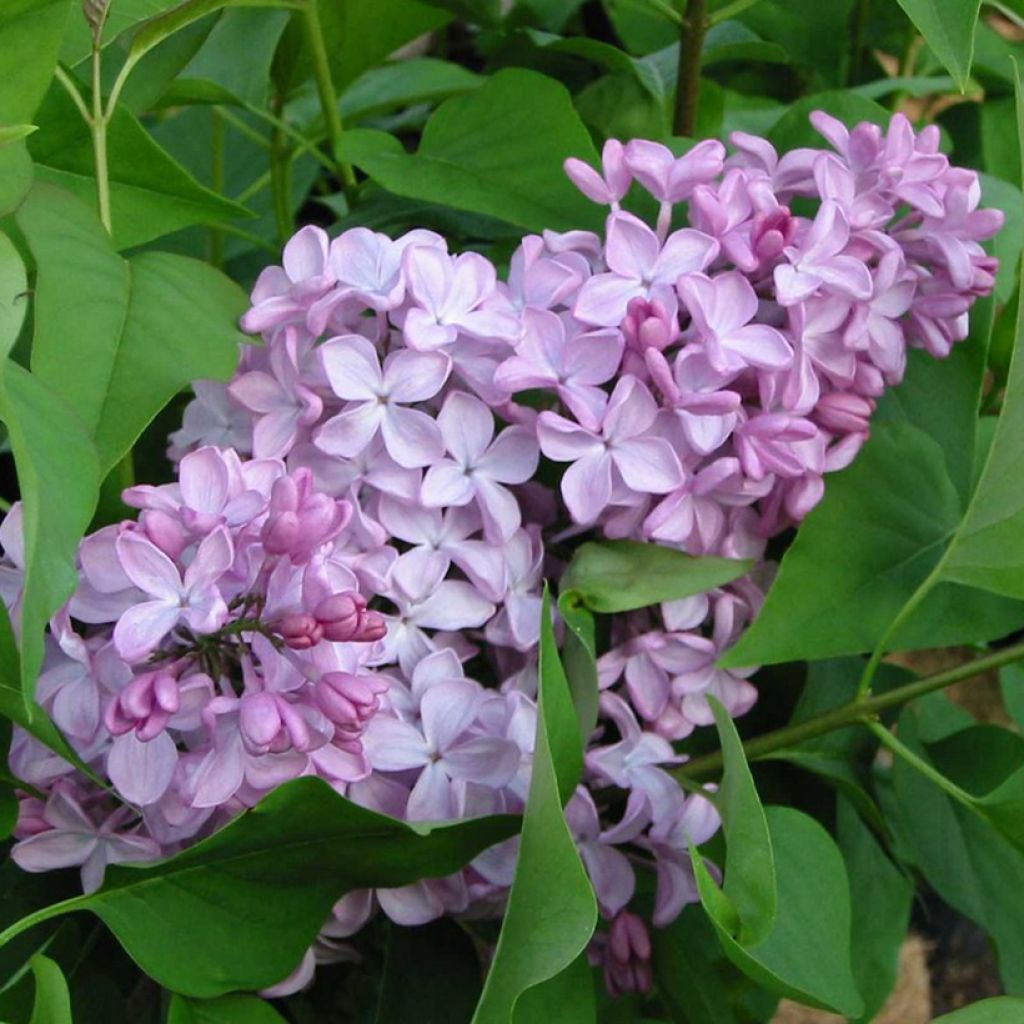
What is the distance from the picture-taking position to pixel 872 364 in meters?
0.38

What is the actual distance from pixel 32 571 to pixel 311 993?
9.5 inches

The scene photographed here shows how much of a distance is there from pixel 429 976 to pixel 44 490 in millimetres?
183

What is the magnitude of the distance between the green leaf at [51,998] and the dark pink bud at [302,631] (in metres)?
0.08

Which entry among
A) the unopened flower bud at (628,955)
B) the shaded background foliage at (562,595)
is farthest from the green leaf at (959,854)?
the unopened flower bud at (628,955)

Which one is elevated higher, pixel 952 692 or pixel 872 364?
pixel 872 364

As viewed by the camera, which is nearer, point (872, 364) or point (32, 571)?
point (32, 571)

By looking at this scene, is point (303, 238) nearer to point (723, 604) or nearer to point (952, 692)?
point (723, 604)

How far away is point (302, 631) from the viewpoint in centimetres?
29

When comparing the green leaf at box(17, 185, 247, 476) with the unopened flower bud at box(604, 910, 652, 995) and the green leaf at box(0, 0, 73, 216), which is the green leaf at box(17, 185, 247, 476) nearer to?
the green leaf at box(0, 0, 73, 216)

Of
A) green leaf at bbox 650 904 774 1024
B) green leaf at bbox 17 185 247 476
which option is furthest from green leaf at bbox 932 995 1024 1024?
green leaf at bbox 17 185 247 476

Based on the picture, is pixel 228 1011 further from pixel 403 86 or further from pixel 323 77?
pixel 403 86

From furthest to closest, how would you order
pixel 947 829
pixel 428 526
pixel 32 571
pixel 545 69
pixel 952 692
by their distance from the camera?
pixel 952 692
pixel 545 69
pixel 947 829
pixel 428 526
pixel 32 571

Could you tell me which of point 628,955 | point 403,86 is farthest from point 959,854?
point 403,86

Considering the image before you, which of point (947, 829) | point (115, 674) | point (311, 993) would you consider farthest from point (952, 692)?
point (115, 674)
